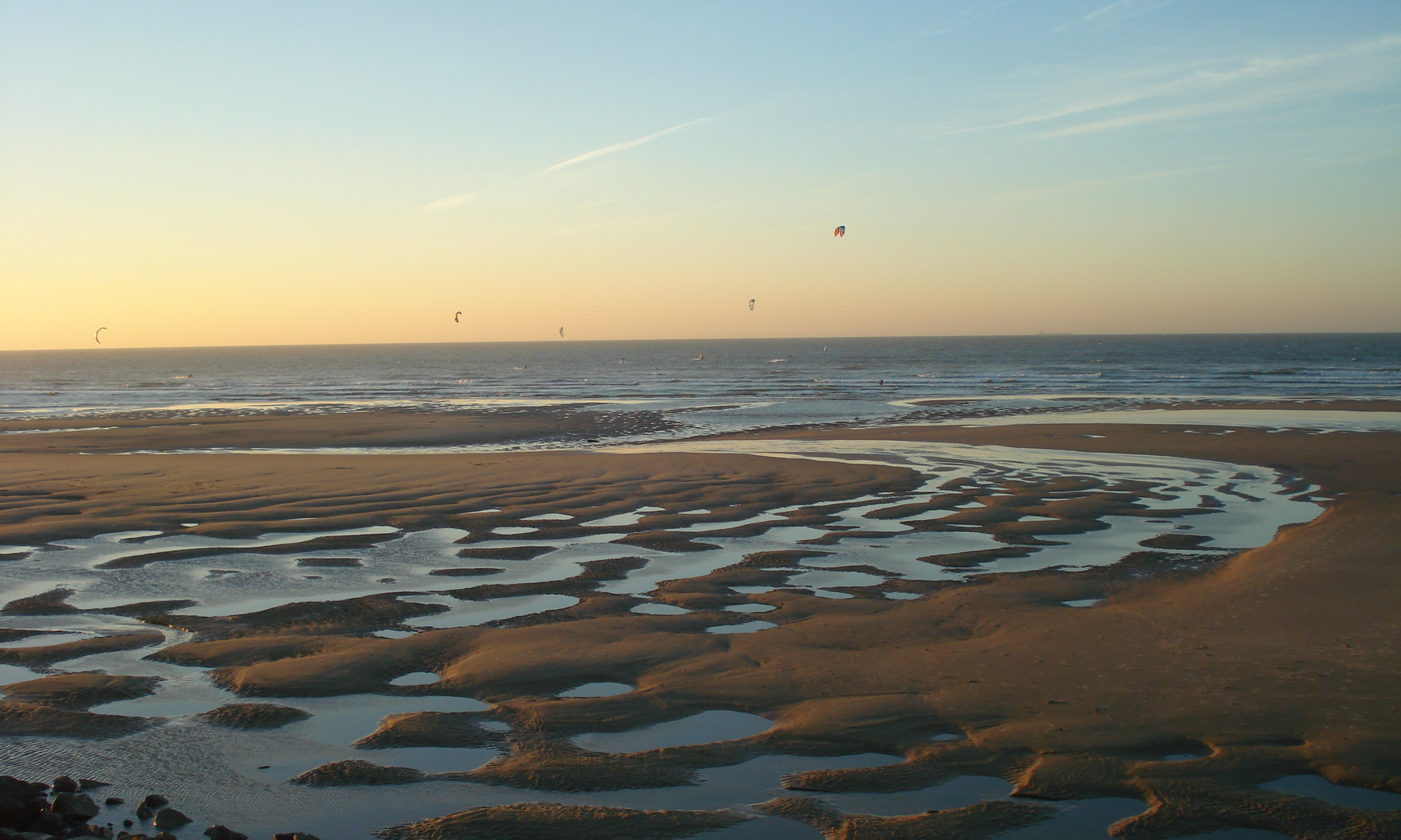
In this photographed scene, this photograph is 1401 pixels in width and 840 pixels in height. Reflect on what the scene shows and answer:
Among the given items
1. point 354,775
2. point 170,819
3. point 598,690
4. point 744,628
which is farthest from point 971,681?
point 170,819

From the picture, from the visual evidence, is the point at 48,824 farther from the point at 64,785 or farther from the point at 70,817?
the point at 64,785

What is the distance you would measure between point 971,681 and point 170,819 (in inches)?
176

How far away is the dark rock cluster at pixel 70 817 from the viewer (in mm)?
3770

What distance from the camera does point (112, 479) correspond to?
1545cm

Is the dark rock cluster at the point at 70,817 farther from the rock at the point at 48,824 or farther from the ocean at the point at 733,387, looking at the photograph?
the ocean at the point at 733,387

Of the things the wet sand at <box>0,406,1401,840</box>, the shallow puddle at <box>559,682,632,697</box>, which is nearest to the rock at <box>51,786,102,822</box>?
the wet sand at <box>0,406,1401,840</box>

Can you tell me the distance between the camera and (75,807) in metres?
3.96

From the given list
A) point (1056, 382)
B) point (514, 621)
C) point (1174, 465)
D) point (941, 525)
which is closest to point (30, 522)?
point (514, 621)

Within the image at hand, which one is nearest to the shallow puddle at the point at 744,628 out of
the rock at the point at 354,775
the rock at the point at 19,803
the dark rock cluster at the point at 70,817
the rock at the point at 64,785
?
the rock at the point at 354,775

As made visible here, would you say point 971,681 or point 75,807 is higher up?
point 75,807

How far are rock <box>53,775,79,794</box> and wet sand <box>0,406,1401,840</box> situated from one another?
112 centimetres

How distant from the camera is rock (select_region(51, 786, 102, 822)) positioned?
3.93 m

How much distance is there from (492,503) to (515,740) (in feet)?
28.1

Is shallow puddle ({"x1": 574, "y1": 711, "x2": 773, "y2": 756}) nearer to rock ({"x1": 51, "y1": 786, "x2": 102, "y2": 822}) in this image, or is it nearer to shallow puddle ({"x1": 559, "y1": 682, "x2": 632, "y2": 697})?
shallow puddle ({"x1": 559, "y1": 682, "x2": 632, "y2": 697})
